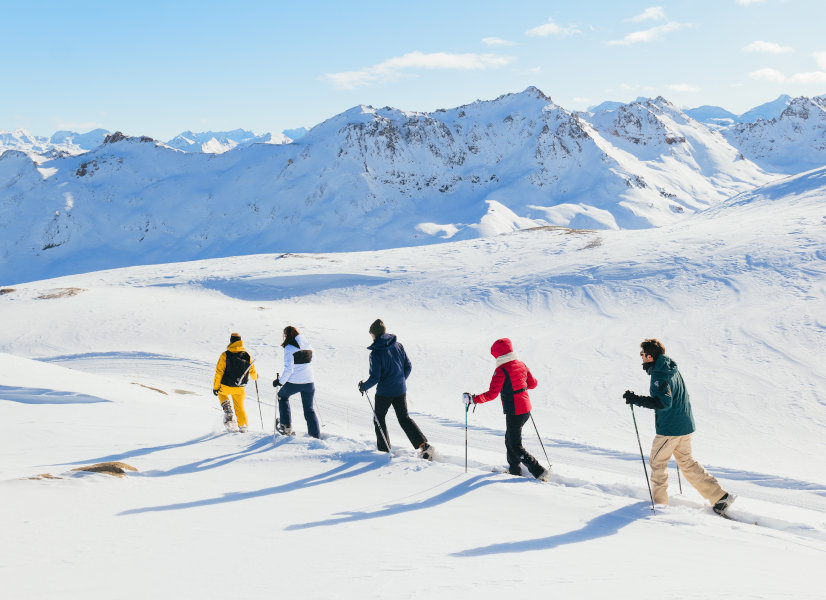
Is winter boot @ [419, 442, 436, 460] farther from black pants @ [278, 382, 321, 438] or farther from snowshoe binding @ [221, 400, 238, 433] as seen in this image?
snowshoe binding @ [221, 400, 238, 433]

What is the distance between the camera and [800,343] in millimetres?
17094

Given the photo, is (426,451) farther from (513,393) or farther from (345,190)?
(345,190)

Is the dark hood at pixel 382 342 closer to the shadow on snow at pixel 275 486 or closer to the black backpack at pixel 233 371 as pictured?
the shadow on snow at pixel 275 486

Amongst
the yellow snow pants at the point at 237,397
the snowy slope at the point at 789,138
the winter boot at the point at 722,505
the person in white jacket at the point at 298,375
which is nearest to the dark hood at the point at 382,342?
the person in white jacket at the point at 298,375

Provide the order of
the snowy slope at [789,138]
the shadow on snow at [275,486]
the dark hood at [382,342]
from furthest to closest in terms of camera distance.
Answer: the snowy slope at [789,138] < the dark hood at [382,342] < the shadow on snow at [275,486]

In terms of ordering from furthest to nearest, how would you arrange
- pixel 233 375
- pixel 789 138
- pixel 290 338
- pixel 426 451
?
pixel 789 138 < pixel 233 375 < pixel 290 338 < pixel 426 451

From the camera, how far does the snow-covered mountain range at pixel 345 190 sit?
86.7 metres

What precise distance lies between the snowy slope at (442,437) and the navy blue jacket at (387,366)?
3.20ft

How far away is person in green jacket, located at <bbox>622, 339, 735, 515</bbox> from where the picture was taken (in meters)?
6.17

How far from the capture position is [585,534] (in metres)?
5.45

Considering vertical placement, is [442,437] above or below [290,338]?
below

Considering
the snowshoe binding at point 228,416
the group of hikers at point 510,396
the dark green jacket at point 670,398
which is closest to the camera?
the dark green jacket at point 670,398

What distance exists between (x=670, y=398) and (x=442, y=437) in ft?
23.2

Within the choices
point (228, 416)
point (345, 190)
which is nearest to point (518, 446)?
point (228, 416)
